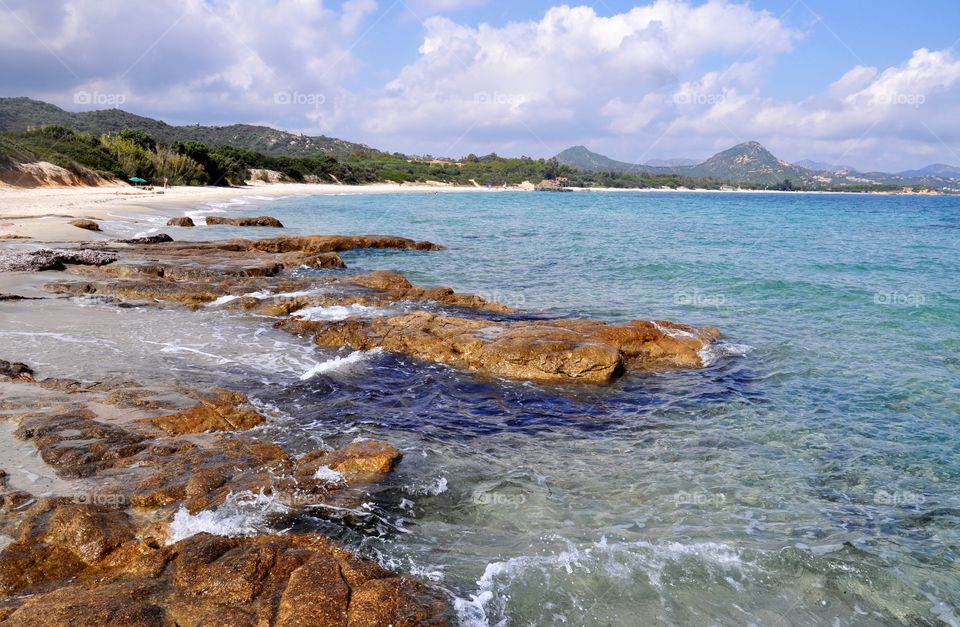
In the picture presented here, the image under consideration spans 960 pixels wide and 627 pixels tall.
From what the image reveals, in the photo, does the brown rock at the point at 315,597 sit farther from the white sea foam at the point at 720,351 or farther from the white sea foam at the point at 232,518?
the white sea foam at the point at 720,351

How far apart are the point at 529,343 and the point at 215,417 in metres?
5.40

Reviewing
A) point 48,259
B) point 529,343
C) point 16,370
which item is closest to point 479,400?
point 529,343

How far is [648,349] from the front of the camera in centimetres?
1160

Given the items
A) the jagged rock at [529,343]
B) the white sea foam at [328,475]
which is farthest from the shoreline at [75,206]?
the white sea foam at [328,475]

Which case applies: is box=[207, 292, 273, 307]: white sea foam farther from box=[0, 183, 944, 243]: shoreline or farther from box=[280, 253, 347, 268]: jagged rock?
box=[0, 183, 944, 243]: shoreline

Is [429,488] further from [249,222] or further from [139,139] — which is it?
[139,139]

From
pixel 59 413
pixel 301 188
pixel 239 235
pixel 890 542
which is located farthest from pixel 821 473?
pixel 301 188

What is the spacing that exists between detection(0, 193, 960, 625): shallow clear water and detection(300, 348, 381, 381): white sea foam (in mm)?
108

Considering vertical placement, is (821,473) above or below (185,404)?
below

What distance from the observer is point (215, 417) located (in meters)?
7.51

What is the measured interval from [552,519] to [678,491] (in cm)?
168

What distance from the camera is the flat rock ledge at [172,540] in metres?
3.92

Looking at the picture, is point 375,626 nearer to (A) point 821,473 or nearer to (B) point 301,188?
(A) point 821,473

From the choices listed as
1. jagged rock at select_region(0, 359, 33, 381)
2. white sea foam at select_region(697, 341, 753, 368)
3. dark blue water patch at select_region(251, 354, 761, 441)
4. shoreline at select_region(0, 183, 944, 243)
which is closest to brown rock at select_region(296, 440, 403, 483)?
dark blue water patch at select_region(251, 354, 761, 441)
